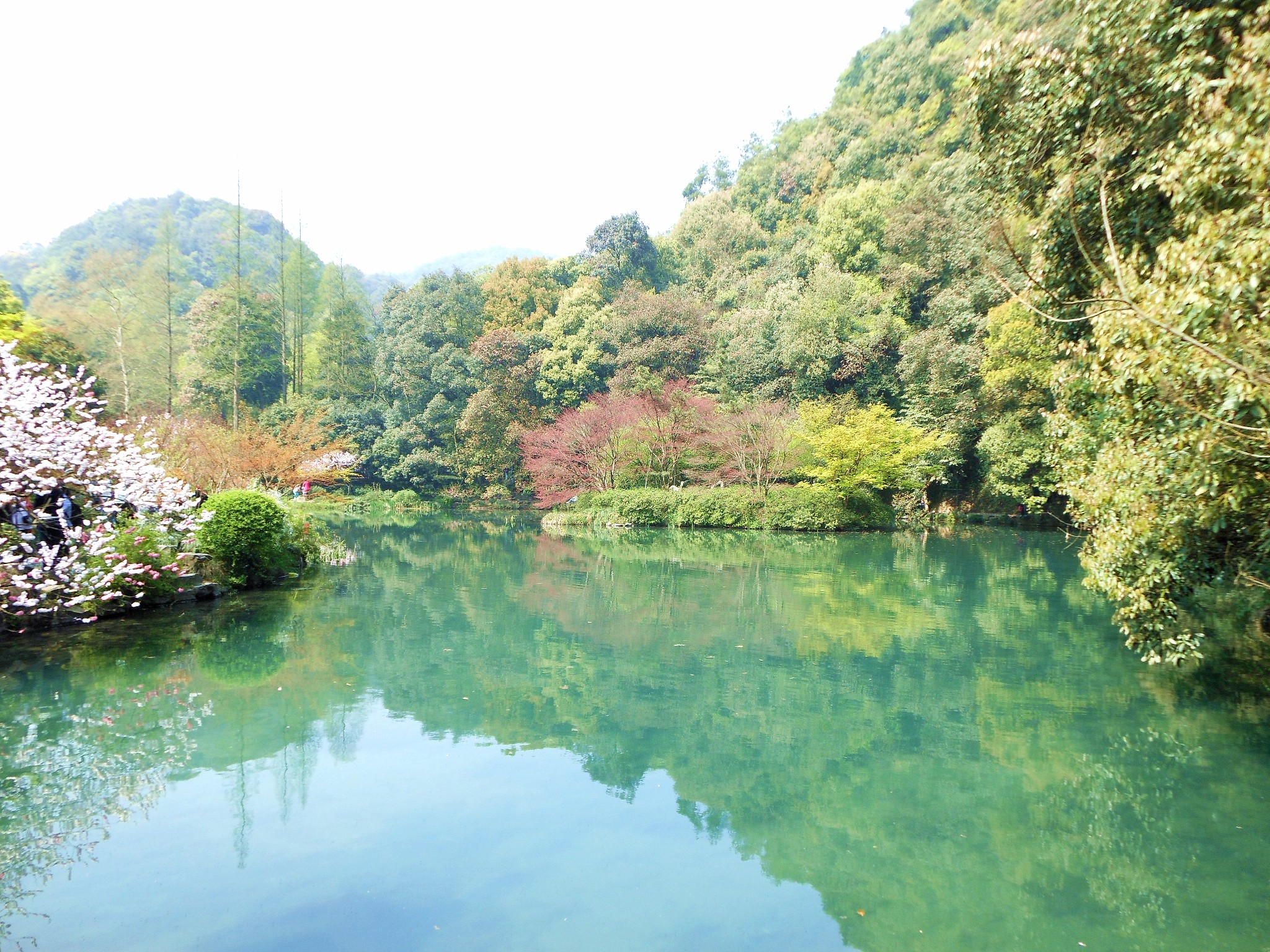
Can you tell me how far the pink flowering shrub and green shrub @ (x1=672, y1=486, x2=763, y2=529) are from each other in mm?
13521

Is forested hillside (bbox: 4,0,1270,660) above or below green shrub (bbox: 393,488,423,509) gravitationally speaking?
above

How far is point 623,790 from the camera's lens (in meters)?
4.27

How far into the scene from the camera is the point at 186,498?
834 cm

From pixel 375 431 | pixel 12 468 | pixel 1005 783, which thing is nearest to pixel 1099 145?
pixel 1005 783

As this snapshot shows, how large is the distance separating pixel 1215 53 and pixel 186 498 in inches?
384

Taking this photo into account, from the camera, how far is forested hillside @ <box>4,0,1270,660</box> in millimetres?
3557

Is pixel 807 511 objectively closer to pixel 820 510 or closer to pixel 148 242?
pixel 820 510

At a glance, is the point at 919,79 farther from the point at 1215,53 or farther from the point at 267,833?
the point at 267,833

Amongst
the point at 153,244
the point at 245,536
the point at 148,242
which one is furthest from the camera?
the point at 148,242

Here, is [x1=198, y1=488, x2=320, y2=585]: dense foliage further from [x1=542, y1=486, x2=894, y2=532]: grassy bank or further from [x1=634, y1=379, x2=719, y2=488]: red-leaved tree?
[x1=634, y1=379, x2=719, y2=488]: red-leaved tree

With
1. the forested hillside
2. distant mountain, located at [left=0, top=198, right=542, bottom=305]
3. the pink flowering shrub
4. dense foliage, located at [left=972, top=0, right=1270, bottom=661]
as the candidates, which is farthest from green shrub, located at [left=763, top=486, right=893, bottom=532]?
distant mountain, located at [left=0, top=198, right=542, bottom=305]

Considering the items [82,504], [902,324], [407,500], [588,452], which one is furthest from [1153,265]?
[407,500]

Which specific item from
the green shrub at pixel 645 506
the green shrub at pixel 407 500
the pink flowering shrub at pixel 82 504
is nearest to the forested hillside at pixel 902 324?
the green shrub at pixel 407 500

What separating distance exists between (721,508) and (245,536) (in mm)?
13303
